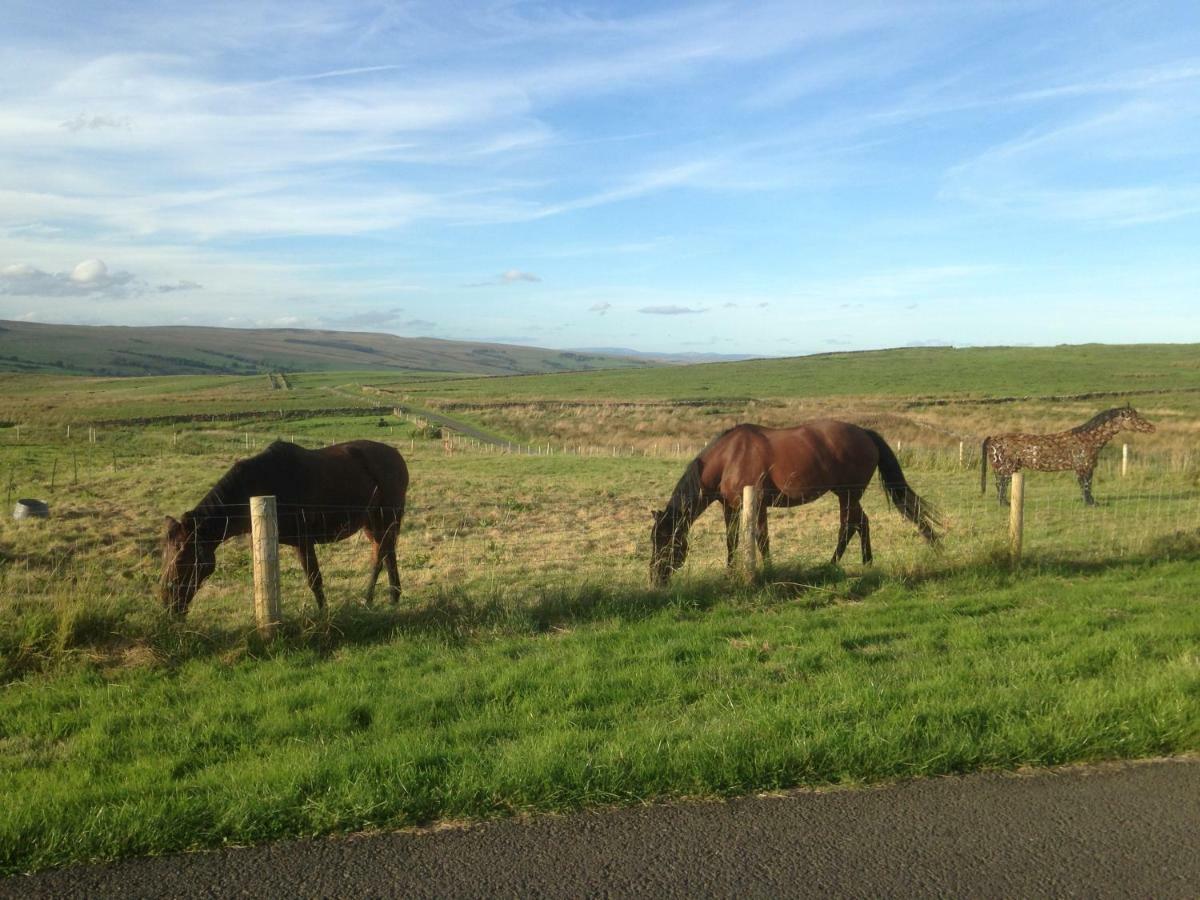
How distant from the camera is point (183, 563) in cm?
761

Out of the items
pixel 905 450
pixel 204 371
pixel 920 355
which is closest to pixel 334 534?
pixel 905 450

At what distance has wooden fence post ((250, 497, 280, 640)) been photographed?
670cm

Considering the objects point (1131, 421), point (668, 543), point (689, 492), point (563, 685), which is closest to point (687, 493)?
point (689, 492)

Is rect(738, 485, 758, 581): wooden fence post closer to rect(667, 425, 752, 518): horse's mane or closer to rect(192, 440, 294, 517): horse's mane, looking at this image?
rect(667, 425, 752, 518): horse's mane

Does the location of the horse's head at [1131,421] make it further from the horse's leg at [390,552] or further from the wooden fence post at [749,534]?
the horse's leg at [390,552]

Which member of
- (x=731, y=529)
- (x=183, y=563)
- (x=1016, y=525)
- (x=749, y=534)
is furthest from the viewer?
(x=731, y=529)

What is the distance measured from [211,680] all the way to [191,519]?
7.52 feet

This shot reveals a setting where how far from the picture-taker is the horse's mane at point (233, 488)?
316 inches

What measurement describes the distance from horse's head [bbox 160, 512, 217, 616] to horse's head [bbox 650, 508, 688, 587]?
422 centimetres

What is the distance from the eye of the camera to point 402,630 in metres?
7.02

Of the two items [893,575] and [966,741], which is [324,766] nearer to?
[966,741]

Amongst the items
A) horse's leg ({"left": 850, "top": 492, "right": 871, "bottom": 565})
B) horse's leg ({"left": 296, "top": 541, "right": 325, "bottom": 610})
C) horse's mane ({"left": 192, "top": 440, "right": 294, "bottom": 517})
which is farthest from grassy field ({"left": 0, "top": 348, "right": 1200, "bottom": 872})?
horse's mane ({"left": 192, "top": 440, "right": 294, "bottom": 517})

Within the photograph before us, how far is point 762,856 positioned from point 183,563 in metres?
5.82

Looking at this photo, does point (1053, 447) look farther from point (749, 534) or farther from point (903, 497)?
point (749, 534)
